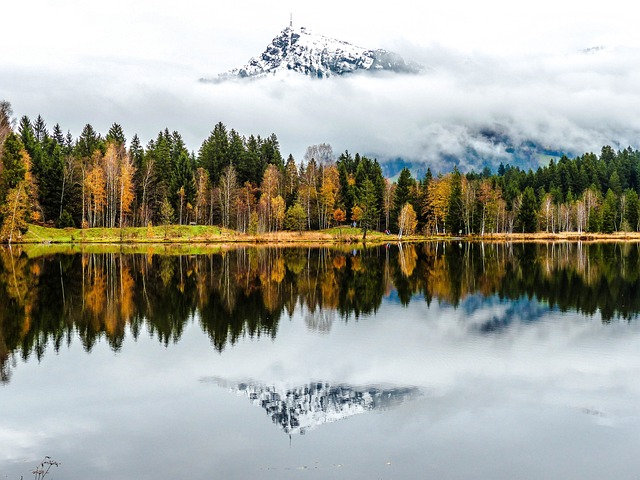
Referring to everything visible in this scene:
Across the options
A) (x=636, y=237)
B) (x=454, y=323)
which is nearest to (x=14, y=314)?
(x=454, y=323)

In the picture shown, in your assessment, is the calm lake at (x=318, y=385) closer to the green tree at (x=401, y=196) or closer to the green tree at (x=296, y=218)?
the green tree at (x=296, y=218)

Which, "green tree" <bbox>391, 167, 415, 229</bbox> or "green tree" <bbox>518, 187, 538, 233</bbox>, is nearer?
"green tree" <bbox>391, 167, 415, 229</bbox>

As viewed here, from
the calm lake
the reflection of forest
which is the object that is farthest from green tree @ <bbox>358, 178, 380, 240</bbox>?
the calm lake

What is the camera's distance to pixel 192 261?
196ft

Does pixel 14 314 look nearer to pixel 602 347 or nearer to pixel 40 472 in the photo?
pixel 40 472

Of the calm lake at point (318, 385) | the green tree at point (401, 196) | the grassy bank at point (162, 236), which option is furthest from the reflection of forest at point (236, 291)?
the green tree at point (401, 196)

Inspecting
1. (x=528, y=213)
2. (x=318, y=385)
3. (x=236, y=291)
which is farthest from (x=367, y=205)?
(x=318, y=385)

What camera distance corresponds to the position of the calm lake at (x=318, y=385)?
1251 cm

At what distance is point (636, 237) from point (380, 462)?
132 metres

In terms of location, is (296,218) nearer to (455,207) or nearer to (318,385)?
(455,207)

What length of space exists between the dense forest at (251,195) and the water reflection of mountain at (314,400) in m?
81.0

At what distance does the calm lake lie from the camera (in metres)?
12.5

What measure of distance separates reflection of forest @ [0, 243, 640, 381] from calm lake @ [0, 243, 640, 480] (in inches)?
9.2

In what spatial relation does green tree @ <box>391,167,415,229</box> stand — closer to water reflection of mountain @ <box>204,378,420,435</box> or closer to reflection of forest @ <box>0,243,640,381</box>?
reflection of forest @ <box>0,243,640,381</box>
